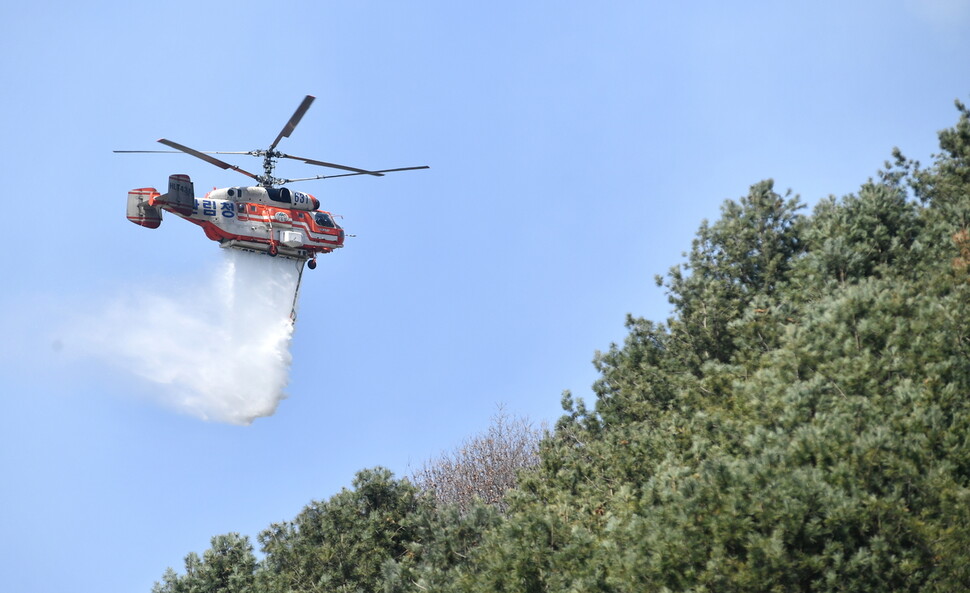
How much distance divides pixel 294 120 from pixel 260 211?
12.9 feet

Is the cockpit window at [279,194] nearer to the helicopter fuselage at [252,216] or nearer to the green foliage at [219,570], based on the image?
the helicopter fuselage at [252,216]

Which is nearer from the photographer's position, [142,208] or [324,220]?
[142,208]

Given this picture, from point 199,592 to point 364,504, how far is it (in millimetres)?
6478

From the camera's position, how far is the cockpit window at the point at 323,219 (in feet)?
153

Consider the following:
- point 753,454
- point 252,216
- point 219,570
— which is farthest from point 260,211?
point 753,454

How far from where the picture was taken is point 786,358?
87.0 feet

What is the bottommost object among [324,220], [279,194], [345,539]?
[345,539]

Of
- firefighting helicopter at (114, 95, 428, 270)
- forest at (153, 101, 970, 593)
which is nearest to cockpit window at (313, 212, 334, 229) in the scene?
firefighting helicopter at (114, 95, 428, 270)

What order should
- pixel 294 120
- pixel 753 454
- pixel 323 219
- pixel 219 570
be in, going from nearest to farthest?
pixel 753 454 < pixel 219 570 < pixel 294 120 < pixel 323 219

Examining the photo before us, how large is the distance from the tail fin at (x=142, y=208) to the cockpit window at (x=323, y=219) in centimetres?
616

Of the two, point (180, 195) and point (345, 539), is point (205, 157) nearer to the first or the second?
point (180, 195)

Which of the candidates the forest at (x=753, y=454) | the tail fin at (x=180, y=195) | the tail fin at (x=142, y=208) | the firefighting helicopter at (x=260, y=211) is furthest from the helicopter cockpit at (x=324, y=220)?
the forest at (x=753, y=454)

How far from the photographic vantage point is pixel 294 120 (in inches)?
1681

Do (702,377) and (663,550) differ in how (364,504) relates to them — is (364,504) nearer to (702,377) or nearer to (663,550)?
(702,377)
